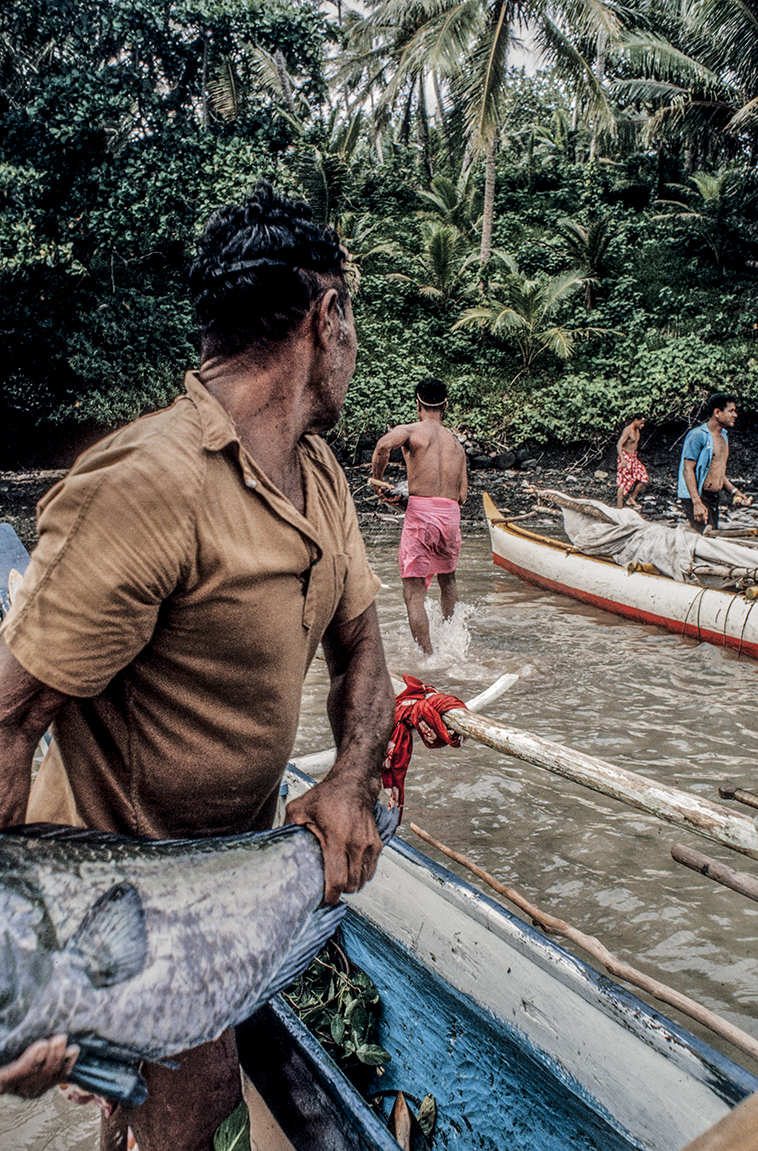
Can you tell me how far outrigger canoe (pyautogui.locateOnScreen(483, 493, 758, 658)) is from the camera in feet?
21.4

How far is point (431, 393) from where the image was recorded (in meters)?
6.29

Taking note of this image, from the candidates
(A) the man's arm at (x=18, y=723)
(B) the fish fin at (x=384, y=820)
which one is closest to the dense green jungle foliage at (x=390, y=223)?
(B) the fish fin at (x=384, y=820)

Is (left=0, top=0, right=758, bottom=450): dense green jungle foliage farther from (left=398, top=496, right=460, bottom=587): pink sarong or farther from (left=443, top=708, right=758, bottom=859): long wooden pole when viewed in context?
(left=443, top=708, right=758, bottom=859): long wooden pole

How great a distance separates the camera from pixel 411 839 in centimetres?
392

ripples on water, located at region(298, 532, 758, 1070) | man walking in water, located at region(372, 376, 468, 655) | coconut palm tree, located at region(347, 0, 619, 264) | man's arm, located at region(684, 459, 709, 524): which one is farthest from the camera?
coconut palm tree, located at region(347, 0, 619, 264)

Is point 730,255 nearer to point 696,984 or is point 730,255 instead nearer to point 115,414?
point 115,414

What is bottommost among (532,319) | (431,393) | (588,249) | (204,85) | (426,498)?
(426,498)

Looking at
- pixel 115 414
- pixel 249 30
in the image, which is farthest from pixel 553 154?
pixel 115 414

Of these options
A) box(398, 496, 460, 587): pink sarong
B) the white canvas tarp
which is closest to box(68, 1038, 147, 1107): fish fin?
box(398, 496, 460, 587): pink sarong

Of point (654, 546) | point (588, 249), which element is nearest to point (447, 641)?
point (654, 546)

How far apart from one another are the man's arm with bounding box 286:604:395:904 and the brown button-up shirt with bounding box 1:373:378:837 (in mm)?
129

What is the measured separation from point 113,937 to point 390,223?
22067mm

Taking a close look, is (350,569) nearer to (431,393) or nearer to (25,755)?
(25,755)

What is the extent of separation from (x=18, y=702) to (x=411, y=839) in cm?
309
